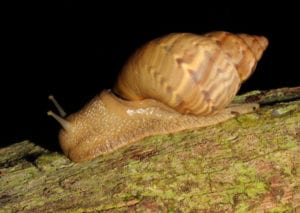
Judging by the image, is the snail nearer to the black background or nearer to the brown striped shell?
the brown striped shell

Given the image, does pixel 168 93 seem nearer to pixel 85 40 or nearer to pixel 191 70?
pixel 191 70

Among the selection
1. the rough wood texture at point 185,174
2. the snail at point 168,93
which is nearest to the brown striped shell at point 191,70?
the snail at point 168,93

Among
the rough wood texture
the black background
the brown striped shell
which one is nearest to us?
the rough wood texture

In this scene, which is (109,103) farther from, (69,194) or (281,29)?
(281,29)

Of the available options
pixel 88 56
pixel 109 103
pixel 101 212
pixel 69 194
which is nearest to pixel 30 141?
pixel 109 103

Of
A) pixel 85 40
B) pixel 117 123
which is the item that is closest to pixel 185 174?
pixel 117 123

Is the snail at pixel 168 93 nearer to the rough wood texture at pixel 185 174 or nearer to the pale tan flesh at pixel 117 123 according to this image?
the pale tan flesh at pixel 117 123

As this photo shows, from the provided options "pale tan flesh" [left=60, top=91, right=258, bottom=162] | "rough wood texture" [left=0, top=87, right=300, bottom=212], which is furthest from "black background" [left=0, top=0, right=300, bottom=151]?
"rough wood texture" [left=0, top=87, right=300, bottom=212]
